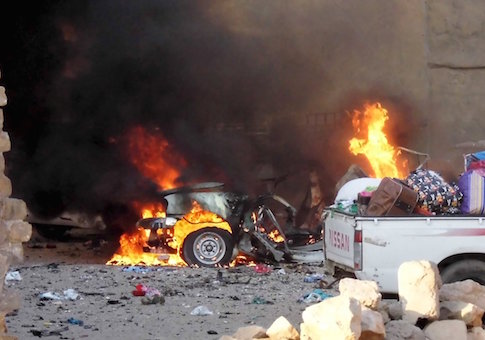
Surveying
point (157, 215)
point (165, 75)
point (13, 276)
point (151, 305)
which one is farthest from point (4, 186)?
point (165, 75)

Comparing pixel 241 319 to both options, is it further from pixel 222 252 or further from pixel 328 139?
pixel 328 139

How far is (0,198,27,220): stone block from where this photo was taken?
5.22 m

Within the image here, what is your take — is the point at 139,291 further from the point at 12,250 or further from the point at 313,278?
the point at 12,250

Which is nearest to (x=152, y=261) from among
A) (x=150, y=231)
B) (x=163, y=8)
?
(x=150, y=231)

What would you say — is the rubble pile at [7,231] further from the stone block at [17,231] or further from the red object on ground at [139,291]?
the red object on ground at [139,291]

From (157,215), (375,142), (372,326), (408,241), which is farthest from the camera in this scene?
(375,142)

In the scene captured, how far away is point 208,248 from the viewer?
1257 centimetres

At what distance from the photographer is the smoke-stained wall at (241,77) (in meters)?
16.6

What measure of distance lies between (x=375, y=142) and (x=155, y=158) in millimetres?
4434

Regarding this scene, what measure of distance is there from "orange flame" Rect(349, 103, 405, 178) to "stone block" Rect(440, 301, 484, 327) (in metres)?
8.71

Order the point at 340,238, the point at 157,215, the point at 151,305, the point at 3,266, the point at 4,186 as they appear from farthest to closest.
A: the point at 157,215 < the point at 151,305 < the point at 340,238 < the point at 4,186 < the point at 3,266

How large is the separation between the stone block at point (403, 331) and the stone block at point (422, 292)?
0.65 feet

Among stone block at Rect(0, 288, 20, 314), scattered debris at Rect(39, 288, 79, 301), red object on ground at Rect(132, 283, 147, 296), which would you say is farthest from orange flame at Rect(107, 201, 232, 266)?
stone block at Rect(0, 288, 20, 314)

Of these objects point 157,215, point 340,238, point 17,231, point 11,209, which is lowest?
point 157,215
